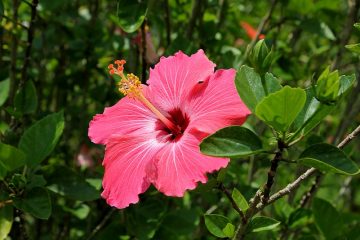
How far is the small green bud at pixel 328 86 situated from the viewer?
945 mm

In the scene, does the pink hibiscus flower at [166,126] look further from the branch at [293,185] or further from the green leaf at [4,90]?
the green leaf at [4,90]

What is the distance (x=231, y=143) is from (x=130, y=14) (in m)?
0.68

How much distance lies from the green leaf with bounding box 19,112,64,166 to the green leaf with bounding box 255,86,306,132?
75 cm

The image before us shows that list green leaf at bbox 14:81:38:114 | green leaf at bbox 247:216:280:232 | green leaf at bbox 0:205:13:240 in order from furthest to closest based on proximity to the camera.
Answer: green leaf at bbox 14:81:38:114 < green leaf at bbox 0:205:13:240 < green leaf at bbox 247:216:280:232

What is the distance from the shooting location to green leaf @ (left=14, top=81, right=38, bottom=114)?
5.55 feet

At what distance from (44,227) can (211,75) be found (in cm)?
159

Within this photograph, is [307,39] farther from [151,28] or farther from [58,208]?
[58,208]

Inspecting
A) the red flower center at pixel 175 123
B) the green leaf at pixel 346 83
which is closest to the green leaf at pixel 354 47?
the green leaf at pixel 346 83

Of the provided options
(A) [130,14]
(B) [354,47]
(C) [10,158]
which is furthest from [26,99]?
(B) [354,47]

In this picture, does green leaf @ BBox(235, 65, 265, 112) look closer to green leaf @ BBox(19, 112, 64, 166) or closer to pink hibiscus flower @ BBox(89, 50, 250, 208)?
pink hibiscus flower @ BBox(89, 50, 250, 208)

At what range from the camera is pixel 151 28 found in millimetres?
2396

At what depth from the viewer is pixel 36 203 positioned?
141cm

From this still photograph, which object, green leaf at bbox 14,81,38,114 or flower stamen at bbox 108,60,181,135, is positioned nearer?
flower stamen at bbox 108,60,181,135

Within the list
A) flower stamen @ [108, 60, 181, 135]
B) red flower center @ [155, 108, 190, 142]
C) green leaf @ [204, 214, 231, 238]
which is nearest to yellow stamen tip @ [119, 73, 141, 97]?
flower stamen @ [108, 60, 181, 135]
